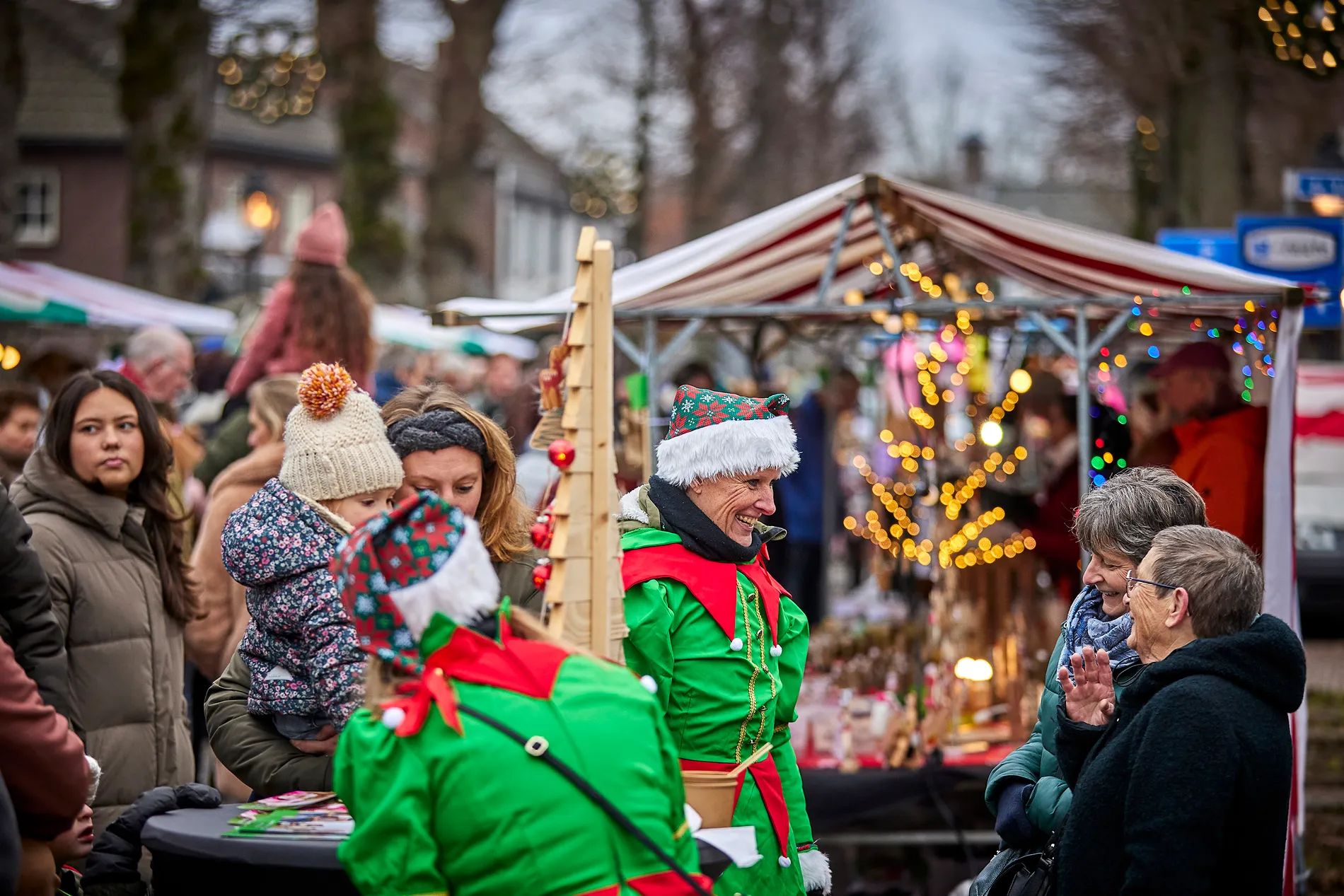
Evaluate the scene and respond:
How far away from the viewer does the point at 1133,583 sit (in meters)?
3.04

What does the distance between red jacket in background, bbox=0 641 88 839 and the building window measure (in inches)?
1314

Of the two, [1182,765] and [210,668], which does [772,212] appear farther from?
[1182,765]

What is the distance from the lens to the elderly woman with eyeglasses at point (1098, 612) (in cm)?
328

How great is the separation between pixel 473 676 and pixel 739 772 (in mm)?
1262

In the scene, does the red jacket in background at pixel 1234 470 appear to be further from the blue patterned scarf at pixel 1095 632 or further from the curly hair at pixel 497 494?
the curly hair at pixel 497 494

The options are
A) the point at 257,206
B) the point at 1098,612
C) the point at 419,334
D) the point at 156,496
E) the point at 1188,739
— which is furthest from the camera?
the point at 257,206

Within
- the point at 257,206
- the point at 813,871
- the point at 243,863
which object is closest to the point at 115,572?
the point at 243,863

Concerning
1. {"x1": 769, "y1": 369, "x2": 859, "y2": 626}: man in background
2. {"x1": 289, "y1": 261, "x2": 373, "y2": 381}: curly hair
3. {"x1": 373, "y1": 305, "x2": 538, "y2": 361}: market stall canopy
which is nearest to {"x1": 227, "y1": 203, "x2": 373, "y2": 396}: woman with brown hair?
{"x1": 289, "y1": 261, "x2": 373, "y2": 381}: curly hair

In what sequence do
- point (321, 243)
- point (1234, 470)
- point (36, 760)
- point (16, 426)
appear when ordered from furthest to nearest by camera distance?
point (321, 243)
point (16, 426)
point (1234, 470)
point (36, 760)

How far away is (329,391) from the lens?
3457 mm

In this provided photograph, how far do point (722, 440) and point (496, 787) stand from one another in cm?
142

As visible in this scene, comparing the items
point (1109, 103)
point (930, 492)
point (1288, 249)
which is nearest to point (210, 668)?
point (930, 492)

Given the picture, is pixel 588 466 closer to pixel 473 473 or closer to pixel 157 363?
pixel 473 473

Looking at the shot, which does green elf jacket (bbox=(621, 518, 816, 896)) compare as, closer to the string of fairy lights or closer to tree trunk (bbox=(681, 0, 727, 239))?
the string of fairy lights
